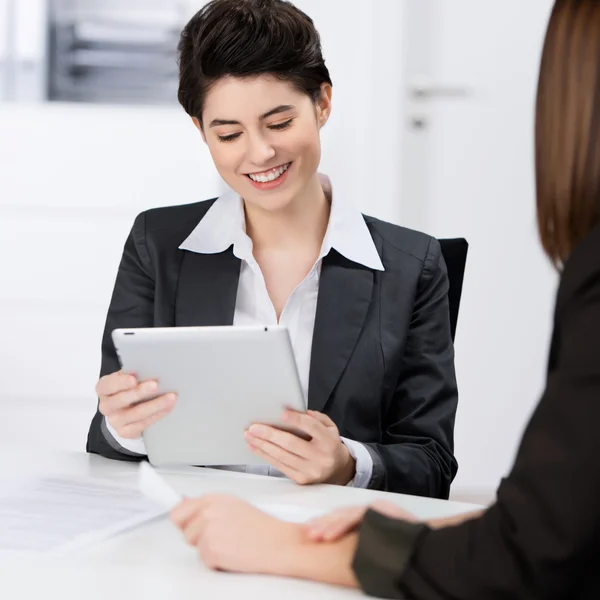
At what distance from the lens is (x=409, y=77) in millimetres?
3412

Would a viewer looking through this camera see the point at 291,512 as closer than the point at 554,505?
No

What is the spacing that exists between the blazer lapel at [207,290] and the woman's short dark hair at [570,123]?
2.93 feet

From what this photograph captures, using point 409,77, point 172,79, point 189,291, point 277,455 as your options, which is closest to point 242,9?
point 189,291

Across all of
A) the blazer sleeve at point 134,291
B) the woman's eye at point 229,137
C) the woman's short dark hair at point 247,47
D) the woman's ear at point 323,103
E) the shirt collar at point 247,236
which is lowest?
the blazer sleeve at point 134,291

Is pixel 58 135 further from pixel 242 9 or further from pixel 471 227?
pixel 242 9

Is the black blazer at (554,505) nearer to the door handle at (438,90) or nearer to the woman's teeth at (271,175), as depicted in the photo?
the woman's teeth at (271,175)

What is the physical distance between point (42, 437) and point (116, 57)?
3.98ft

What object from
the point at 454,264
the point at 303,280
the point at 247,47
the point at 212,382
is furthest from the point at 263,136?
the point at 212,382

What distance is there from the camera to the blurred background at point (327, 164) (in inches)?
124

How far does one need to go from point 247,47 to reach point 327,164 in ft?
5.77

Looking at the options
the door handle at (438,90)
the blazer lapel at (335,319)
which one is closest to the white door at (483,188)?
the door handle at (438,90)

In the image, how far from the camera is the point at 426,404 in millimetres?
1624

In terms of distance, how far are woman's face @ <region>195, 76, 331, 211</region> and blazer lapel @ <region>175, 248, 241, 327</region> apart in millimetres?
119

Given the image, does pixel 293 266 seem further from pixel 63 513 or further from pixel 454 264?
pixel 63 513
